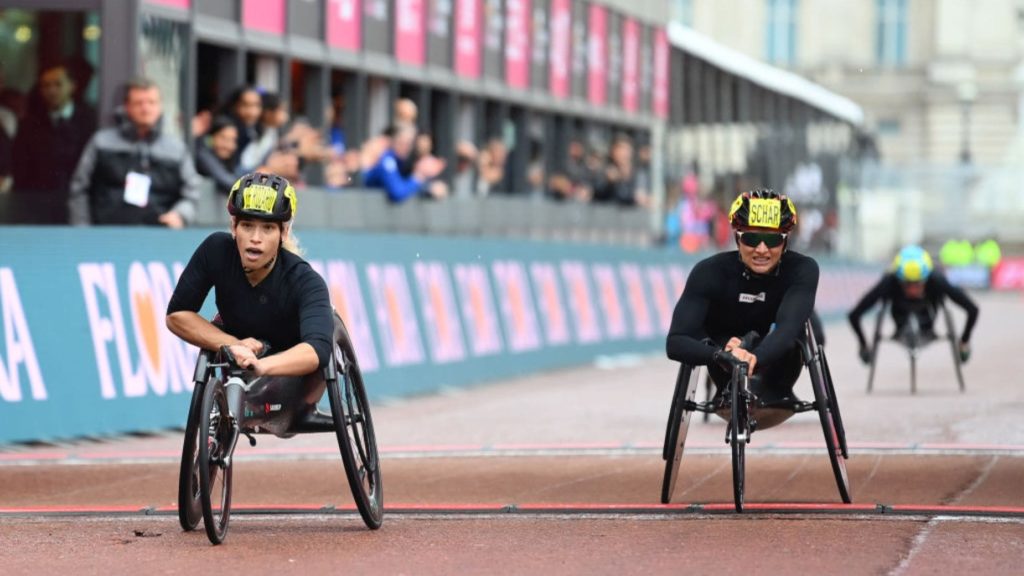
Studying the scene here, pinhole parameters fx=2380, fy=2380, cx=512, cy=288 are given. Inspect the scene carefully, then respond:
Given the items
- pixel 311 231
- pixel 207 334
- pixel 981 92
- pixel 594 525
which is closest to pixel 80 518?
pixel 207 334

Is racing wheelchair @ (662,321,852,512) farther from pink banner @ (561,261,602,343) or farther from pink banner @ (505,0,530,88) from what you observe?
pink banner @ (505,0,530,88)

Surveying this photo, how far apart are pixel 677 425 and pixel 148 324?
5.61 m

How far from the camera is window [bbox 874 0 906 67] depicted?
96812 millimetres

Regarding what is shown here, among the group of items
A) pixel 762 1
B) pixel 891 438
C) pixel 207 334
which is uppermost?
pixel 762 1

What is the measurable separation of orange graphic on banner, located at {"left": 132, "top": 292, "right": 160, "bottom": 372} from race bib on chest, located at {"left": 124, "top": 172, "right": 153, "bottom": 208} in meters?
1.09

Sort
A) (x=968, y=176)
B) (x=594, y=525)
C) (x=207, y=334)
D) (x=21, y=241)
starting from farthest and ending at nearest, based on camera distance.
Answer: (x=968, y=176)
(x=21, y=241)
(x=594, y=525)
(x=207, y=334)

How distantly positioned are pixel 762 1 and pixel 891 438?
84030mm

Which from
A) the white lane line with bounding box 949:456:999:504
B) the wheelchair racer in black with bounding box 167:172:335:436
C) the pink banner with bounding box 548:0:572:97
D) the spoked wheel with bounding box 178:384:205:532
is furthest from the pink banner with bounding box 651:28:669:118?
the spoked wheel with bounding box 178:384:205:532

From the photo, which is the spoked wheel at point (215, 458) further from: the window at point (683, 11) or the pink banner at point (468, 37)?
the window at point (683, 11)

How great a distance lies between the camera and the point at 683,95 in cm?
3900

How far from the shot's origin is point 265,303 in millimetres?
10242

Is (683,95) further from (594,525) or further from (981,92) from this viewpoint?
(981,92)

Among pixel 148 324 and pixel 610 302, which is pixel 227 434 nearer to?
pixel 148 324

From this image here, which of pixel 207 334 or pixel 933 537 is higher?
pixel 207 334
